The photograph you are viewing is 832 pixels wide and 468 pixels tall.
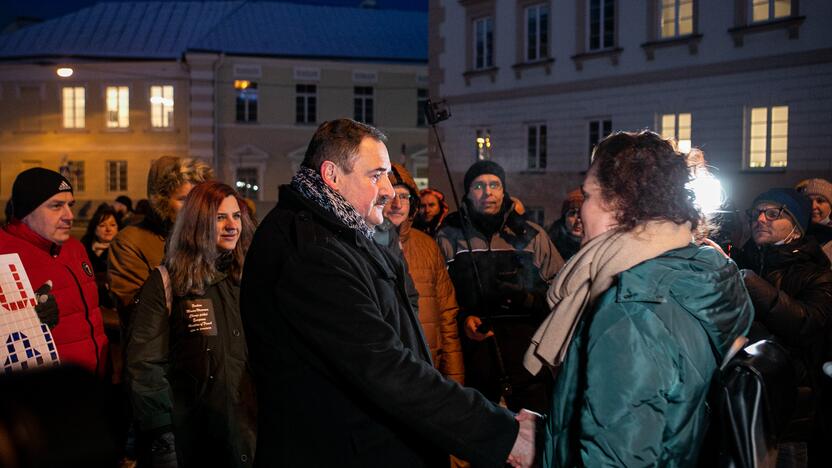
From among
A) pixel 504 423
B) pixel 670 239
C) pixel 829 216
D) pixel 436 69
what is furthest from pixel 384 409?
pixel 436 69

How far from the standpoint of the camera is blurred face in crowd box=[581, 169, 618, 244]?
109 inches

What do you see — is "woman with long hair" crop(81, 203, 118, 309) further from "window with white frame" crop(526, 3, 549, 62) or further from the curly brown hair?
"window with white frame" crop(526, 3, 549, 62)

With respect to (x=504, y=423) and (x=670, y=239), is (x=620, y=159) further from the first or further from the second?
(x=504, y=423)

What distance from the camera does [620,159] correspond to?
2.73 meters

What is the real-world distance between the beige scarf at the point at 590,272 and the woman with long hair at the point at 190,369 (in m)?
1.85

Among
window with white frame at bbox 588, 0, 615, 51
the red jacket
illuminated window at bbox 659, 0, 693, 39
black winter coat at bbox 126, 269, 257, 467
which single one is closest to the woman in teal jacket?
black winter coat at bbox 126, 269, 257, 467

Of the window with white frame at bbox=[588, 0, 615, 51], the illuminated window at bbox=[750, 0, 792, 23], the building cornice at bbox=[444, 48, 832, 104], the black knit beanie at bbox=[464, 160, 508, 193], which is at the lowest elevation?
the black knit beanie at bbox=[464, 160, 508, 193]

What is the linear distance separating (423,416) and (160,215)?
10.8ft

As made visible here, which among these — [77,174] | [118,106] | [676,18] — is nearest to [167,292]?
[676,18]

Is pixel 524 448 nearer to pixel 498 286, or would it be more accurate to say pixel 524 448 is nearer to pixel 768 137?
pixel 498 286

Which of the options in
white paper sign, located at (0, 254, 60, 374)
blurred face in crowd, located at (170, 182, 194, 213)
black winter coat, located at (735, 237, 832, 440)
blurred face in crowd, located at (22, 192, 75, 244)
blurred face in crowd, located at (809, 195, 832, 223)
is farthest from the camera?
blurred face in crowd, located at (809, 195, 832, 223)

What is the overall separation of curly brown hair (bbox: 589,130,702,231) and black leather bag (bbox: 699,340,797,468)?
494mm

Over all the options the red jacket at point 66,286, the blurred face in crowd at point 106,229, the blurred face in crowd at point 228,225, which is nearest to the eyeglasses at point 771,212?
the blurred face in crowd at point 228,225

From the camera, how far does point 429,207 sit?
31.3 feet
